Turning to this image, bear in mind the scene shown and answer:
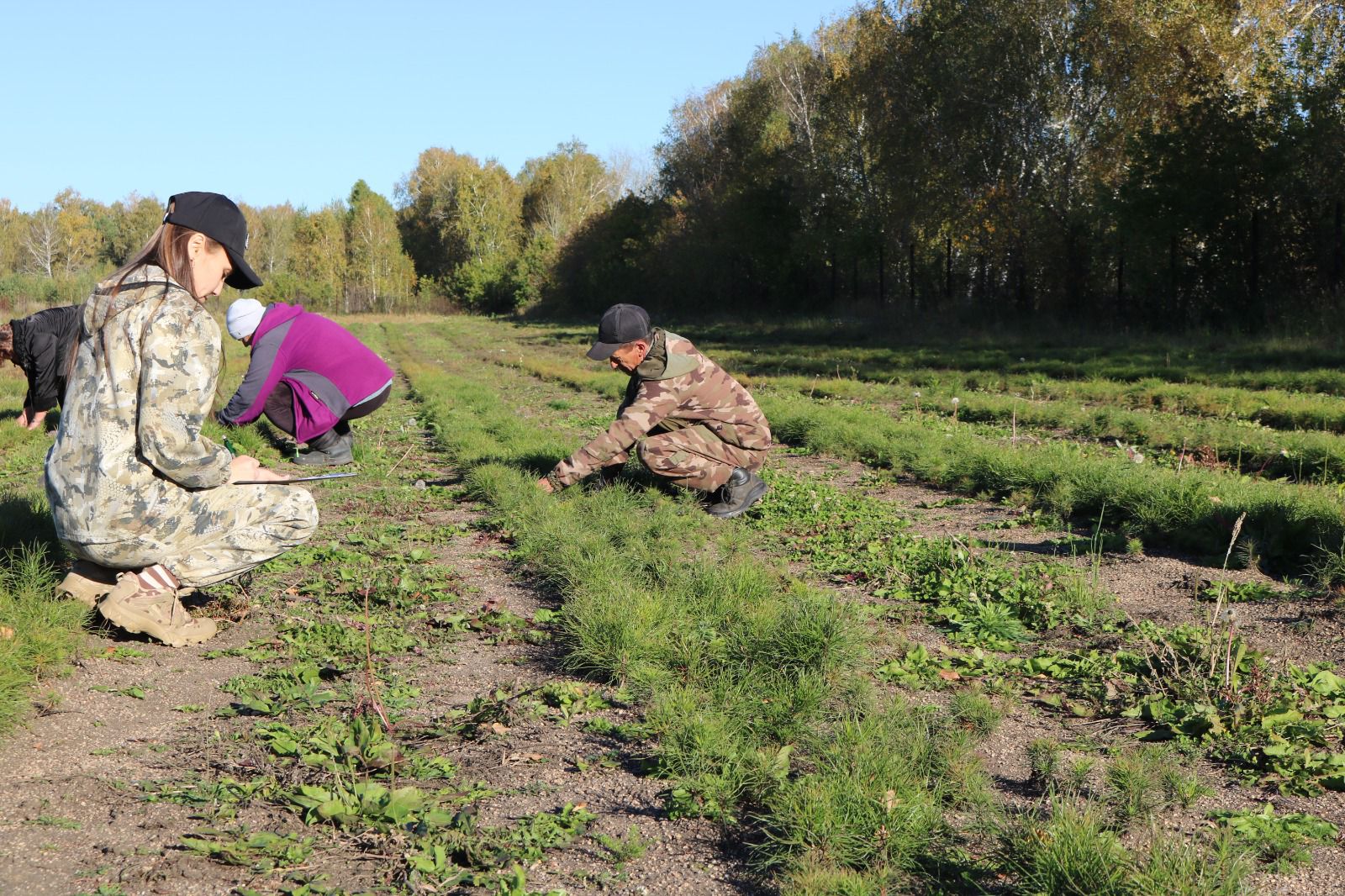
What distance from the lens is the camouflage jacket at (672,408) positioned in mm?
7664

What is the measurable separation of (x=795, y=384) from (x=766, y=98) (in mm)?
37031

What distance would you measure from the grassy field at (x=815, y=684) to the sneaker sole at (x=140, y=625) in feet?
0.48

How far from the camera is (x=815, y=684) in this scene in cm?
428

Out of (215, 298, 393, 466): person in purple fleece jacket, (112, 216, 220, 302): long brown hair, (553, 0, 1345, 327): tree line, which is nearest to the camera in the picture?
(112, 216, 220, 302): long brown hair

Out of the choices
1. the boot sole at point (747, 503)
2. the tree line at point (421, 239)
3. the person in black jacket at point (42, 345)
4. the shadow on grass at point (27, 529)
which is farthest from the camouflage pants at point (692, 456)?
the tree line at point (421, 239)

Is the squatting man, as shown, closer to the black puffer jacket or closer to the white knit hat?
the white knit hat

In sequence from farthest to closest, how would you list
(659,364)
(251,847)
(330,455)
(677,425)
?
(330,455) < (677,425) < (659,364) < (251,847)

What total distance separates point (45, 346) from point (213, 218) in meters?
6.29

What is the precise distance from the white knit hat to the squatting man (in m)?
3.35

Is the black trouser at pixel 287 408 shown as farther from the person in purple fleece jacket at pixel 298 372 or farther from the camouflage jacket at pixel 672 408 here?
the camouflage jacket at pixel 672 408

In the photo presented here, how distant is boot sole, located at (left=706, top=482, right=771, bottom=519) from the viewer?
25.5 ft

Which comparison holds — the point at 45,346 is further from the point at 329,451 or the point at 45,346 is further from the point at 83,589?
the point at 83,589

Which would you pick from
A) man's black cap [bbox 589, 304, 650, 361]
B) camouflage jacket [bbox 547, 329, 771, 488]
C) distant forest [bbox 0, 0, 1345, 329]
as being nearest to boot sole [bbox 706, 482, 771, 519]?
camouflage jacket [bbox 547, 329, 771, 488]

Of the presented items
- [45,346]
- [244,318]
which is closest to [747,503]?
[244,318]
